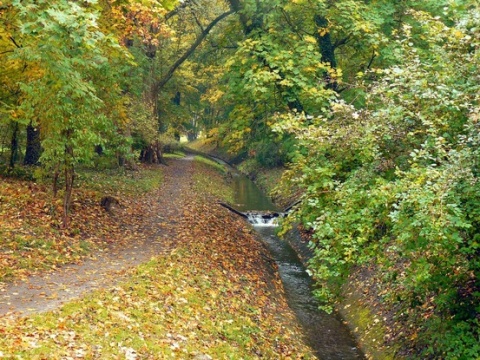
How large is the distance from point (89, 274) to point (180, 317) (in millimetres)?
2618

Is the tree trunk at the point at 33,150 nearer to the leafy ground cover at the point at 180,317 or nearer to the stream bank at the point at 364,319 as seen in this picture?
the leafy ground cover at the point at 180,317

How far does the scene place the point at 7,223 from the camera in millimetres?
11922

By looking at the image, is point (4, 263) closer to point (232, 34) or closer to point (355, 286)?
point (355, 286)

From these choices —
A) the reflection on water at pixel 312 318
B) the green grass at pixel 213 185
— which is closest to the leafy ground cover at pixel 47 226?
the reflection on water at pixel 312 318

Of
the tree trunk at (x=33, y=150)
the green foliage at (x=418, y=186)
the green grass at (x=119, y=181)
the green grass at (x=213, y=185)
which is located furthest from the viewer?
the green grass at (x=213, y=185)

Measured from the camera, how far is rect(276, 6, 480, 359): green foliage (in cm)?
679

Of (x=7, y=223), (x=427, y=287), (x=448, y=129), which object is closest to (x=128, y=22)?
(x=7, y=223)

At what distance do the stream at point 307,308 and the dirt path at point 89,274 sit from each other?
15.1 ft

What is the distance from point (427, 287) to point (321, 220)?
7.57 ft

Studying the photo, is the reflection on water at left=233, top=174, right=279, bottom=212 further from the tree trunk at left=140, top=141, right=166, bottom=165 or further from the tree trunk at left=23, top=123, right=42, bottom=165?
the tree trunk at left=23, top=123, right=42, bottom=165

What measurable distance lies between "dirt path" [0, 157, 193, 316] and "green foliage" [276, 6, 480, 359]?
4805 mm

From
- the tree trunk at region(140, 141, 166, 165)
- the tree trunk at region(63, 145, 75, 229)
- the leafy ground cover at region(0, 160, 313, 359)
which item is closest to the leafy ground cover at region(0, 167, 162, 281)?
the tree trunk at region(63, 145, 75, 229)

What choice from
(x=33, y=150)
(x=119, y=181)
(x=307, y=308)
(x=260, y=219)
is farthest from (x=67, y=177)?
(x=260, y=219)

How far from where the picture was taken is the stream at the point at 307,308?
1179 centimetres
